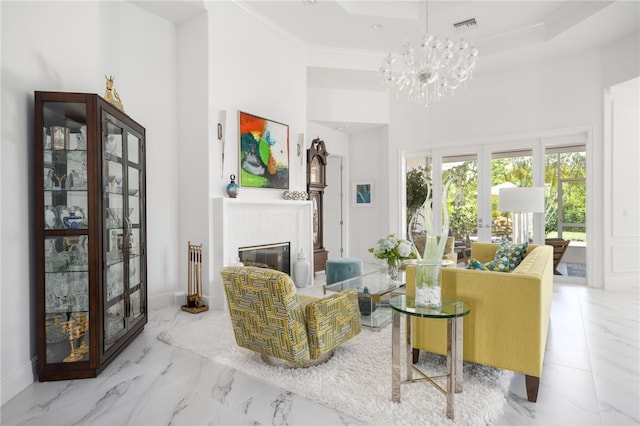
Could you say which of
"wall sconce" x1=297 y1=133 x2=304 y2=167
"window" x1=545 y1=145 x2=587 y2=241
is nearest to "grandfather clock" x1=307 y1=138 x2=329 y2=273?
"wall sconce" x1=297 y1=133 x2=304 y2=167

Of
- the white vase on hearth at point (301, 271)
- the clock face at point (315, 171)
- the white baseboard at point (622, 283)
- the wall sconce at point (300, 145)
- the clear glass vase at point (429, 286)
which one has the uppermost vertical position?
the wall sconce at point (300, 145)

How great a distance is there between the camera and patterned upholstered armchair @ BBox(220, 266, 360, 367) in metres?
2.29

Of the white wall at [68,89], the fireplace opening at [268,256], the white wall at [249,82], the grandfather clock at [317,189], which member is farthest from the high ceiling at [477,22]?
the fireplace opening at [268,256]

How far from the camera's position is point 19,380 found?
90.8 inches

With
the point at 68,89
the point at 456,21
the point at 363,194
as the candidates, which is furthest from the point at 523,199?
the point at 68,89

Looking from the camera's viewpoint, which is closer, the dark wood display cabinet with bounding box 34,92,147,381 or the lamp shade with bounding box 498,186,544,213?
the dark wood display cabinet with bounding box 34,92,147,381

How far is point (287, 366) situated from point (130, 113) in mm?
3218

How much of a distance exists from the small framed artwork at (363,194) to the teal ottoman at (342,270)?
2768 mm

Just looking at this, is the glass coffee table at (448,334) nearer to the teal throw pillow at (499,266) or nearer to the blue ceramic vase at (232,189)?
the teal throw pillow at (499,266)

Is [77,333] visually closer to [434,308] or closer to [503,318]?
[434,308]

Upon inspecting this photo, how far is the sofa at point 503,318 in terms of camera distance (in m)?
2.06

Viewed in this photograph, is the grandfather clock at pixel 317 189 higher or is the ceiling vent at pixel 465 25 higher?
the ceiling vent at pixel 465 25

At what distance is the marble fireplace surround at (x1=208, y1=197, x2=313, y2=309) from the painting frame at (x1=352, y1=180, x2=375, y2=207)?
2298 mm

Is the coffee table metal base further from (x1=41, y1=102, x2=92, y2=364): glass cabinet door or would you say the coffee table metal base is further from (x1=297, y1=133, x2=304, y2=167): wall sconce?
(x1=297, y1=133, x2=304, y2=167): wall sconce
